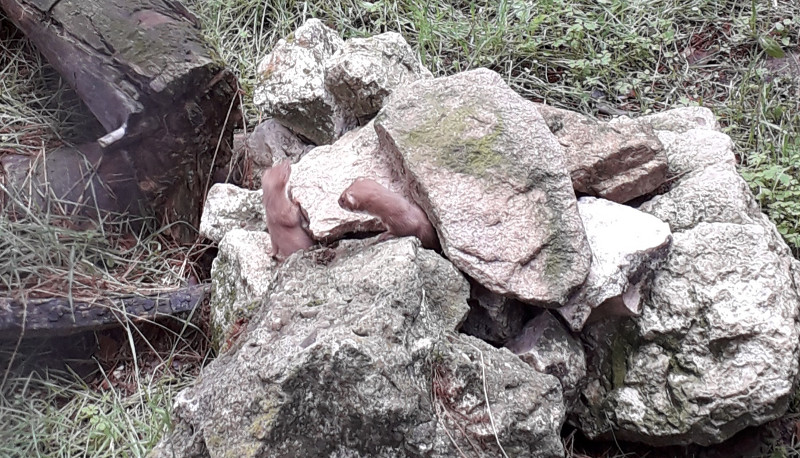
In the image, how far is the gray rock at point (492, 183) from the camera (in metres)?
2.36

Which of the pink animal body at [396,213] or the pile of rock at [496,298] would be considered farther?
the pink animal body at [396,213]

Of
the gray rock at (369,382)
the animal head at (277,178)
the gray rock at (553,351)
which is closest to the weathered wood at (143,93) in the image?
the animal head at (277,178)

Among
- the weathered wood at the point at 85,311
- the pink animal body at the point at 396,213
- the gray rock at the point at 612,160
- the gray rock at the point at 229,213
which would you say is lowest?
the weathered wood at the point at 85,311

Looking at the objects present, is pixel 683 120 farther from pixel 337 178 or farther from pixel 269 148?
pixel 269 148

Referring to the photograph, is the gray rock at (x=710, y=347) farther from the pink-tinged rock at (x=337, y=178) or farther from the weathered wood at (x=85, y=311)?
the weathered wood at (x=85, y=311)

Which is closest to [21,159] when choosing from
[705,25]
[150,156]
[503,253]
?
[150,156]

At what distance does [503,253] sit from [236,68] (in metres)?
2.48

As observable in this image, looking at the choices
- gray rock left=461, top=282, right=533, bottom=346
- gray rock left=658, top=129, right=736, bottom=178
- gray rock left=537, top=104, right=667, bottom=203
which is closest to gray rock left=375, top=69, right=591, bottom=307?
gray rock left=461, top=282, right=533, bottom=346

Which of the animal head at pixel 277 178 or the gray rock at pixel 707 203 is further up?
the animal head at pixel 277 178

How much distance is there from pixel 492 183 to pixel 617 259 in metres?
0.48

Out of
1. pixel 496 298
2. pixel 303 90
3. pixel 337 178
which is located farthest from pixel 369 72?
pixel 496 298

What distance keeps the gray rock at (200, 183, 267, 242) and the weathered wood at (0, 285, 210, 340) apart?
9.9 inches

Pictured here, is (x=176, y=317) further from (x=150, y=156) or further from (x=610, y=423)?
(x=610, y=423)

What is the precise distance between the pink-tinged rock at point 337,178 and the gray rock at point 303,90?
241 mm
